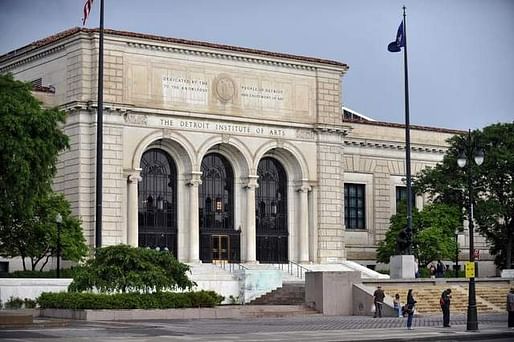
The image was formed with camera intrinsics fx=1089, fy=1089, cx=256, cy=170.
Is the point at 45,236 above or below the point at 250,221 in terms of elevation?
below

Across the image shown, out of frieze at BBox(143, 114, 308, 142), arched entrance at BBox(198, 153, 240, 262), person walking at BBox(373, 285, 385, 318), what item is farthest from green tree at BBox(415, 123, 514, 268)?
person walking at BBox(373, 285, 385, 318)

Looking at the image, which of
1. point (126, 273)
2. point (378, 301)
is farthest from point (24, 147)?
point (378, 301)

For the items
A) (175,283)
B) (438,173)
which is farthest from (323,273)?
(438,173)

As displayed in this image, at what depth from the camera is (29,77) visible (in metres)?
67.5

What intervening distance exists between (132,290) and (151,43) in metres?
21.3

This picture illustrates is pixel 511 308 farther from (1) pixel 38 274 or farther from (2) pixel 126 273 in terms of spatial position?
(1) pixel 38 274

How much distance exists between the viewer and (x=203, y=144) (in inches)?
2581

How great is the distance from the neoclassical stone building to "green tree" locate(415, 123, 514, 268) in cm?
663

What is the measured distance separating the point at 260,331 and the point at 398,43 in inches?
1081

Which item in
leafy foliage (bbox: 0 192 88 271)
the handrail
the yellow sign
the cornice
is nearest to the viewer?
the yellow sign

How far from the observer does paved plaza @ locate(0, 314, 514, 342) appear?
3419 cm

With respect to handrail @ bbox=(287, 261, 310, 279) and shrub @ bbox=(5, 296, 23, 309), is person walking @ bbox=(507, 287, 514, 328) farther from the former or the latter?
handrail @ bbox=(287, 261, 310, 279)

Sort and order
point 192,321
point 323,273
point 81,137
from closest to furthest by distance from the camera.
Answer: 1. point 192,321
2. point 323,273
3. point 81,137

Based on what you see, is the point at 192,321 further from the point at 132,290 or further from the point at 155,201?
the point at 155,201
